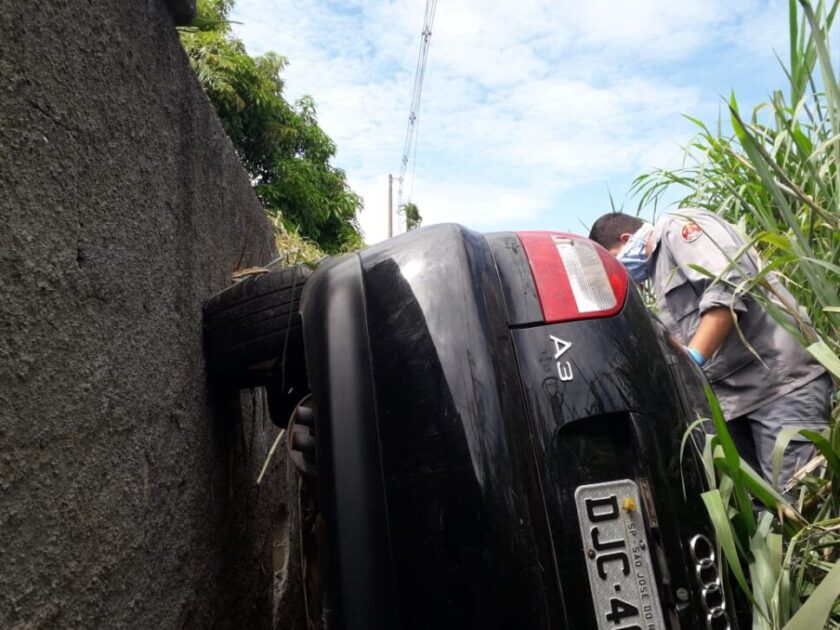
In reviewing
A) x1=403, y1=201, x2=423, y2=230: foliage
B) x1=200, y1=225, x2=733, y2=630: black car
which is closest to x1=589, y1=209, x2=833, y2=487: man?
x1=200, y1=225, x2=733, y2=630: black car

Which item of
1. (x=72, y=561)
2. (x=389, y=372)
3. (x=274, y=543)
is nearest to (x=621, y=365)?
(x=389, y=372)

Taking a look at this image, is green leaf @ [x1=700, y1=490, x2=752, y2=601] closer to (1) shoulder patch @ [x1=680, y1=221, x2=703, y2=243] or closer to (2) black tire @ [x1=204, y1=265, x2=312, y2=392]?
(2) black tire @ [x1=204, y1=265, x2=312, y2=392]

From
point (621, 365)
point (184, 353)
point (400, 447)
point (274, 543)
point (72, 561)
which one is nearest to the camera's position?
point (72, 561)

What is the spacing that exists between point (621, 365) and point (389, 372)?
0.49 meters

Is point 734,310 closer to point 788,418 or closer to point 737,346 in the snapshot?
point 737,346

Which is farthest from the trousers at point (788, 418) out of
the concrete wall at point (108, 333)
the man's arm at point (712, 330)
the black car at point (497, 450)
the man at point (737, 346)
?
the concrete wall at point (108, 333)

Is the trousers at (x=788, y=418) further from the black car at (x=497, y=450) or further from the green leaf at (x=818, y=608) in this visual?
the green leaf at (x=818, y=608)

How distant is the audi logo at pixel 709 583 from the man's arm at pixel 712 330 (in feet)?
3.73

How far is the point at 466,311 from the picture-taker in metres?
1.40

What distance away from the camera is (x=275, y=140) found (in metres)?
13.5

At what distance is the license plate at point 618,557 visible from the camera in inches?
49.7

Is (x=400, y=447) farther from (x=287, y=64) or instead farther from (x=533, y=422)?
(x=287, y=64)

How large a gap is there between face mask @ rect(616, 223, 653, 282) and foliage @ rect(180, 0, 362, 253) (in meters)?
8.21

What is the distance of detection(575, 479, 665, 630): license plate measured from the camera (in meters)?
1.26
